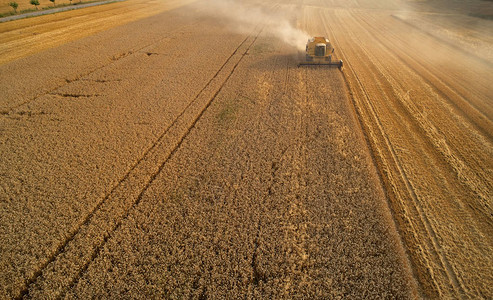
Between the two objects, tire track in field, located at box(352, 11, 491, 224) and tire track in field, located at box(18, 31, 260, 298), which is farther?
tire track in field, located at box(352, 11, 491, 224)

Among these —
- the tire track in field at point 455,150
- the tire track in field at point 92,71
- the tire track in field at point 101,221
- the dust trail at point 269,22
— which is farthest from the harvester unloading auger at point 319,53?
the tire track in field at point 92,71

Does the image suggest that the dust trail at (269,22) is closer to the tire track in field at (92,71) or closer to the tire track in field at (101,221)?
the tire track in field at (92,71)

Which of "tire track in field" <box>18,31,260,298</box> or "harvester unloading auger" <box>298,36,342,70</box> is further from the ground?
"harvester unloading auger" <box>298,36,342,70</box>

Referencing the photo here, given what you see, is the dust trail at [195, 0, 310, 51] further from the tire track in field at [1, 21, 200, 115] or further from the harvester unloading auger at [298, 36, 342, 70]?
the tire track in field at [1, 21, 200, 115]

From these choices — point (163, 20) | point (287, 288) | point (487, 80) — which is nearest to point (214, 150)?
point (287, 288)

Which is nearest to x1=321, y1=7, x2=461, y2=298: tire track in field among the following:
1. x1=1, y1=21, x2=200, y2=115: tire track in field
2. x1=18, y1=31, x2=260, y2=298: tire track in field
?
x1=18, y1=31, x2=260, y2=298: tire track in field

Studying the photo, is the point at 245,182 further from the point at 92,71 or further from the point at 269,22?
the point at 269,22
